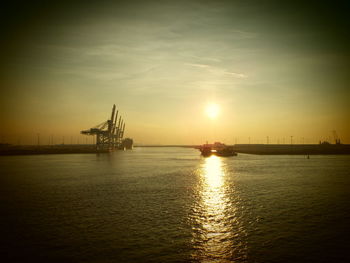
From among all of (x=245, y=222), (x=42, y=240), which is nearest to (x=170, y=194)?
(x=245, y=222)

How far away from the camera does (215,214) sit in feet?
54.5

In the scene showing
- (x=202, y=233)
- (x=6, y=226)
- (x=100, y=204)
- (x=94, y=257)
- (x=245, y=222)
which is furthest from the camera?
(x=100, y=204)

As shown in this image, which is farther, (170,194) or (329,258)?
(170,194)

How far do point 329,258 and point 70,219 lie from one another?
14372 mm

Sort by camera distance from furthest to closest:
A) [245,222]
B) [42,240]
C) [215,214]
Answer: [215,214] < [245,222] < [42,240]

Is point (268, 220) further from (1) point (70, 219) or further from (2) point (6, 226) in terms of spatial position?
(2) point (6, 226)

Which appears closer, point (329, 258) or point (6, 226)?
point (329, 258)

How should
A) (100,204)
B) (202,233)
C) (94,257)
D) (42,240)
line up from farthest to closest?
(100,204) → (202,233) → (42,240) → (94,257)

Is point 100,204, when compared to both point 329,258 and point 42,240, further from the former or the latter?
point 329,258

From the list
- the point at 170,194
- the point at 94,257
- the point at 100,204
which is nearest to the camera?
the point at 94,257

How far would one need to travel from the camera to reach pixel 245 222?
14.7m

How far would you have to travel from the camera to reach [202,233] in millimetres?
12797

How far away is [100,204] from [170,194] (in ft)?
23.3

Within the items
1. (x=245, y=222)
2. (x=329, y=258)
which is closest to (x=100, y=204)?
(x=245, y=222)
